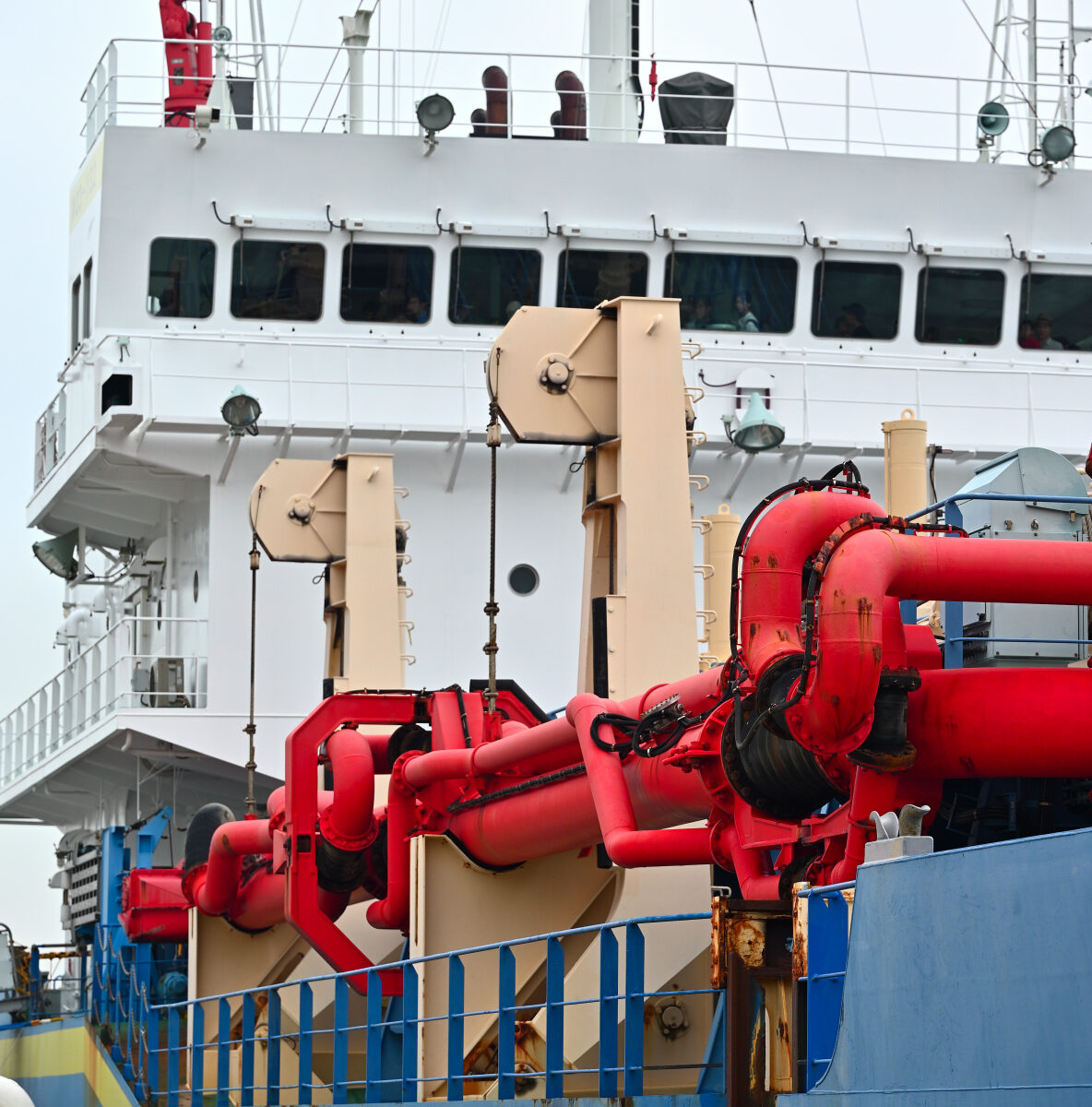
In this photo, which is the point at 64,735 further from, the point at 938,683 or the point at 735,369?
the point at 938,683

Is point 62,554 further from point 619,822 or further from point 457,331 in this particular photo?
point 619,822

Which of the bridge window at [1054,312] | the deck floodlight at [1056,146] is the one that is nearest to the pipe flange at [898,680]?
the bridge window at [1054,312]

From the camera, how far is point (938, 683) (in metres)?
8.02

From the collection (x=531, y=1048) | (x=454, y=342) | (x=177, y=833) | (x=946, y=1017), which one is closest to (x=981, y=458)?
(x=454, y=342)

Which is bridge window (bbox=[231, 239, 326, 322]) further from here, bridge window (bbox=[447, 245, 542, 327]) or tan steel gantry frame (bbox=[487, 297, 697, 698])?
tan steel gantry frame (bbox=[487, 297, 697, 698])

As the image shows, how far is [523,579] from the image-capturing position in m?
21.2

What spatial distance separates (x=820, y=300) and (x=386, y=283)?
4.76m

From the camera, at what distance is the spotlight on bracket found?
21469 millimetres

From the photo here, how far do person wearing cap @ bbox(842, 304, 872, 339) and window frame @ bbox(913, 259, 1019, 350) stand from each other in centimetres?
60

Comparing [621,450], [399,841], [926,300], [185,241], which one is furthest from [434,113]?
[399,841]

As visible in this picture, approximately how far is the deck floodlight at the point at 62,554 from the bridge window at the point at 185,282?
5.48 m

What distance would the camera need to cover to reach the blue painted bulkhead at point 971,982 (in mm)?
5805

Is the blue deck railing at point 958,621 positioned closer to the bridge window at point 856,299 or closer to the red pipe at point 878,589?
the red pipe at point 878,589

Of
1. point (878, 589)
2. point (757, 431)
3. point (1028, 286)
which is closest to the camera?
point (878, 589)
